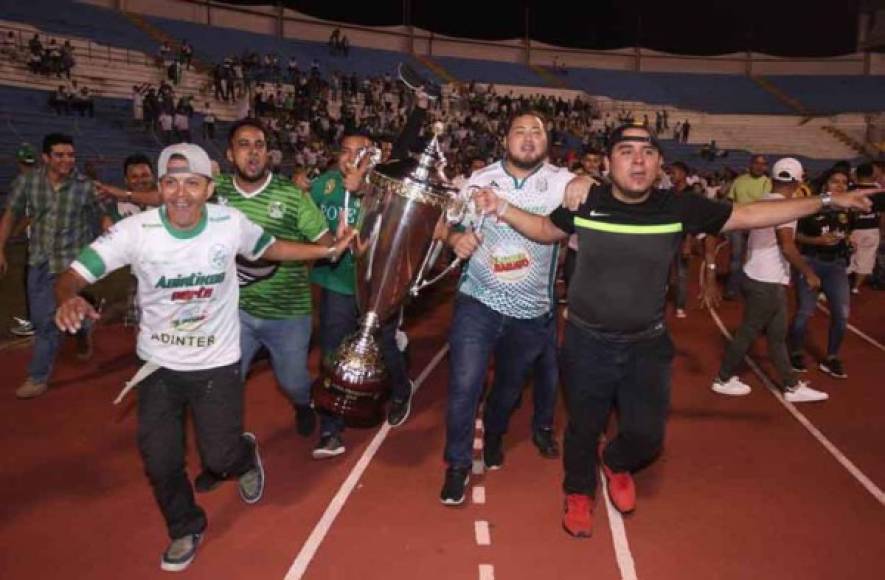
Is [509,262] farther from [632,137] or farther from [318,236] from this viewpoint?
[318,236]

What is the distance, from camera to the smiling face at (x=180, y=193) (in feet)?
11.4

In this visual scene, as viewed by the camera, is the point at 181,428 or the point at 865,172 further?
the point at 865,172

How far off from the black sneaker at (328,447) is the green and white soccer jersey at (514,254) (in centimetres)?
153

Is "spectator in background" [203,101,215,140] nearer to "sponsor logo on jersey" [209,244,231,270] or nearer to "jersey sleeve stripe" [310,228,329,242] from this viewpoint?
"jersey sleeve stripe" [310,228,329,242]

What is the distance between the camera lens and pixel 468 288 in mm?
4367

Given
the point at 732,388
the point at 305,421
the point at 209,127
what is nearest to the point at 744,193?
the point at 732,388

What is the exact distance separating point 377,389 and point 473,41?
140 feet

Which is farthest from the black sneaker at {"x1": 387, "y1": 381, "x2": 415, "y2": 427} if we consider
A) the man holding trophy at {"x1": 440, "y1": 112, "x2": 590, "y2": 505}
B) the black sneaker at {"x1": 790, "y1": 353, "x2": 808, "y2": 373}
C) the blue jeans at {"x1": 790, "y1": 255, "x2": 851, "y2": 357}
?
the black sneaker at {"x1": 790, "y1": 353, "x2": 808, "y2": 373}

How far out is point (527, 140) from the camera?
165 inches

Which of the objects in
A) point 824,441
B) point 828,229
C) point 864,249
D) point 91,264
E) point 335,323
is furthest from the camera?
point 864,249

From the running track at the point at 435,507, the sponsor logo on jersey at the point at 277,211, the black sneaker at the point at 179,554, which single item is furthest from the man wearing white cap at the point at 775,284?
the black sneaker at the point at 179,554

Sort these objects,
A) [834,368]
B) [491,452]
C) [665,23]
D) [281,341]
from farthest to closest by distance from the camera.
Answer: [665,23] < [834,368] < [491,452] < [281,341]

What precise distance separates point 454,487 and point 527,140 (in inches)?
80.2

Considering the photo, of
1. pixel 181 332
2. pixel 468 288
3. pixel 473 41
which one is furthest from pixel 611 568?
pixel 473 41
